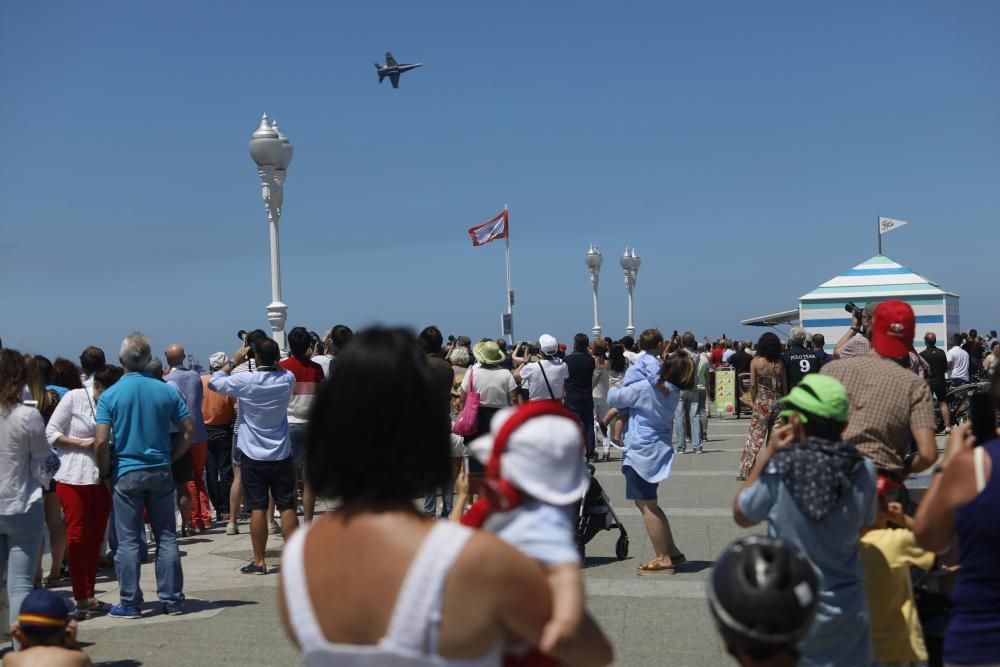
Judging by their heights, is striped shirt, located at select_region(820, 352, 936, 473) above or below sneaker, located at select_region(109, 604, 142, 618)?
above

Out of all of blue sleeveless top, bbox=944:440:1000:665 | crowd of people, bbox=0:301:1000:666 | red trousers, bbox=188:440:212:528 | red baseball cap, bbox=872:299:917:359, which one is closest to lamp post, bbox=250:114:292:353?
red trousers, bbox=188:440:212:528

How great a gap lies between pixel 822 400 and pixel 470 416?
545 centimetres

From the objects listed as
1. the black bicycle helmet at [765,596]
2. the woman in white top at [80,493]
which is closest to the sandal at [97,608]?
the woman in white top at [80,493]

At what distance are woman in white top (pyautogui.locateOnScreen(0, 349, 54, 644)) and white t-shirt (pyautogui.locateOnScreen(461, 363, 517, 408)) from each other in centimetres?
394

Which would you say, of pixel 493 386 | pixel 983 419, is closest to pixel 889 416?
pixel 983 419

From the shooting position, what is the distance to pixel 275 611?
6875mm

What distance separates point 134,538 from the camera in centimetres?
691

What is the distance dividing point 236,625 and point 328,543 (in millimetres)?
5005

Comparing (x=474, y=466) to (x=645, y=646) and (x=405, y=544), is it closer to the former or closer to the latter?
(x=645, y=646)

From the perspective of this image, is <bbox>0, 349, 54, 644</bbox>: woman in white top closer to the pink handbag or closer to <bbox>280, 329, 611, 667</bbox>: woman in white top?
the pink handbag

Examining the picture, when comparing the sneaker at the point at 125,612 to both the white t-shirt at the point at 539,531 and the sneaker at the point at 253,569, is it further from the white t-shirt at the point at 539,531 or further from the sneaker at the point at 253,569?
the white t-shirt at the point at 539,531

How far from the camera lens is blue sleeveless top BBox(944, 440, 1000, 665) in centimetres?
291

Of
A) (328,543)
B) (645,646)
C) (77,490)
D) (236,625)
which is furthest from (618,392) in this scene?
(328,543)

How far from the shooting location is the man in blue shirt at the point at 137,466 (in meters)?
6.88
